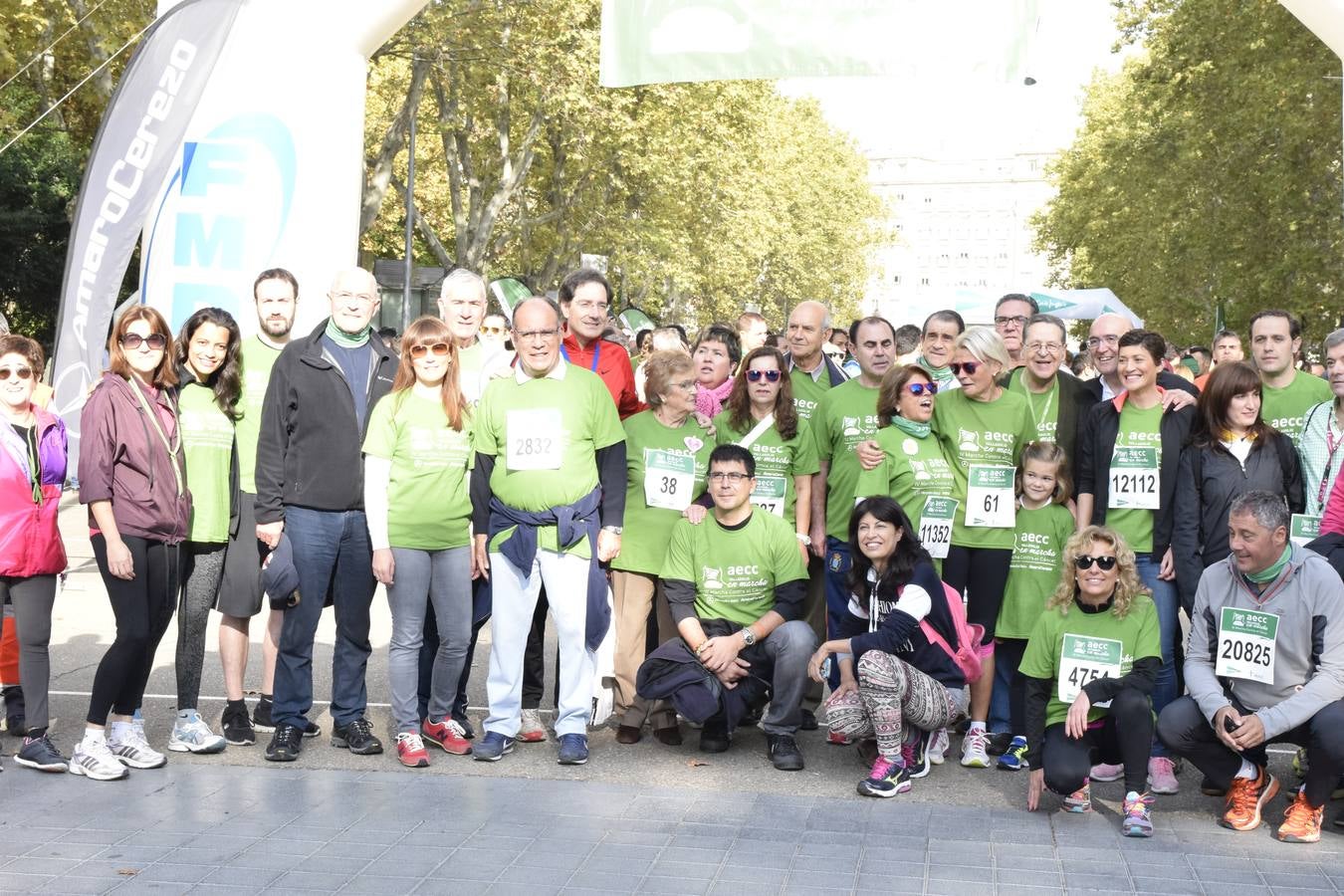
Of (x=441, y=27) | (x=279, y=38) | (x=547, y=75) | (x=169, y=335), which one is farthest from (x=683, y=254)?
(x=169, y=335)

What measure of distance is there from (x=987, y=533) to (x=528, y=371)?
7.22 feet

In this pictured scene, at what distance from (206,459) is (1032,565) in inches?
146

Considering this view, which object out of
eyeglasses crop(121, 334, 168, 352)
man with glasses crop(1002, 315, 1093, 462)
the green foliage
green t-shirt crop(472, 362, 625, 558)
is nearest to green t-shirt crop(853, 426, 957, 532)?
man with glasses crop(1002, 315, 1093, 462)

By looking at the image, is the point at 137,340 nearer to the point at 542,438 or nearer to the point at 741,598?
the point at 542,438

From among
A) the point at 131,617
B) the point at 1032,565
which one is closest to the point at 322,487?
the point at 131,617

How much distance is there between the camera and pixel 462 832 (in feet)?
19.2

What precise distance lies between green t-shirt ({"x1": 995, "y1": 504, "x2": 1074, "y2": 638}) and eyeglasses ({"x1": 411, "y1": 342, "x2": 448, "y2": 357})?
2.72 m

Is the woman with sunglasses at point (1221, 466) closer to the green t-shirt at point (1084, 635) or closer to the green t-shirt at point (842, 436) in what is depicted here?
the green t-shirt at point (1084, 635)

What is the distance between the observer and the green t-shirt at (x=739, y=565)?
7.15 m

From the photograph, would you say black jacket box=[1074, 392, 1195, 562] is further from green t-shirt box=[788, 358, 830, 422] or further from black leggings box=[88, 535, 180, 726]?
black leggings box=[88, 535, 180, 726]

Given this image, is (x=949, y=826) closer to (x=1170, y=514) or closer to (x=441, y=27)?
(x=1170, y=514)

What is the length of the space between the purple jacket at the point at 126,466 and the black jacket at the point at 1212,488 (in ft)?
14.1

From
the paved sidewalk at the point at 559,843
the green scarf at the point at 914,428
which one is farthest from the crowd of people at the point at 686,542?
the paved sidewalk at the point at 559,843

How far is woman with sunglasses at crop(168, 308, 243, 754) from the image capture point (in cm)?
682
